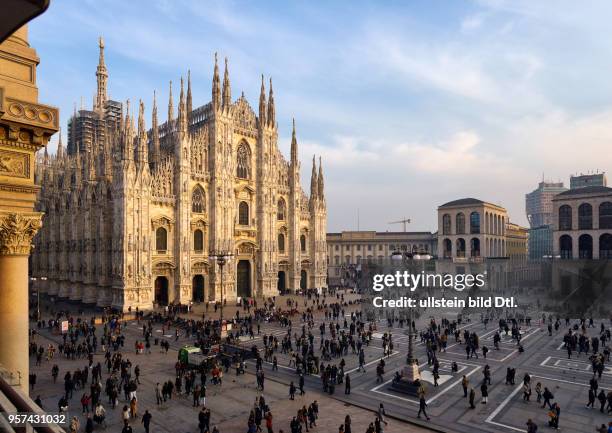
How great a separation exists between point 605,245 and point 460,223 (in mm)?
20595

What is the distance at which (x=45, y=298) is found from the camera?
52688 mm

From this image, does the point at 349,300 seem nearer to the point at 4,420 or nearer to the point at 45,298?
the point at 45,298

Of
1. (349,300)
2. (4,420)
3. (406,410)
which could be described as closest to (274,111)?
(349,300)

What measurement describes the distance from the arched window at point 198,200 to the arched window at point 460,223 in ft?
143

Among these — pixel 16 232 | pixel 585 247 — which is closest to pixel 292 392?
pixel 16 232

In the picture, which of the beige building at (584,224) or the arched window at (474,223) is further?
the arched window at (474,223)

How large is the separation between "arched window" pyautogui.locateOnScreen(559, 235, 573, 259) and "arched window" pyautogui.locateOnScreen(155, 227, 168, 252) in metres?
52.7

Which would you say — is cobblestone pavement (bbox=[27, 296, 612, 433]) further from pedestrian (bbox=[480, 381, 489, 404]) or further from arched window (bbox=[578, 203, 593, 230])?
arched window (bbox=[578, 203, 593, 230])

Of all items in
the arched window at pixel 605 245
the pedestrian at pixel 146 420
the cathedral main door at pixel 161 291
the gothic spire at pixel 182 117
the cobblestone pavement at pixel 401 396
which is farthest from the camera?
the arched window at pixel 605 245

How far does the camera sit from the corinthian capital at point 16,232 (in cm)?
1002

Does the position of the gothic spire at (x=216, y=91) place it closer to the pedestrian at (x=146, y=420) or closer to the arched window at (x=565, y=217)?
the pedestrian at (x=146, y=420)

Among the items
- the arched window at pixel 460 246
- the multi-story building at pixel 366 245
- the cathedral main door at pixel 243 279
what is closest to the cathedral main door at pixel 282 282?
the cathedral main door at pixel 243 279

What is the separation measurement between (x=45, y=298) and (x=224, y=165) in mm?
28865

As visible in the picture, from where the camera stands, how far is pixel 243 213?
174 ft
